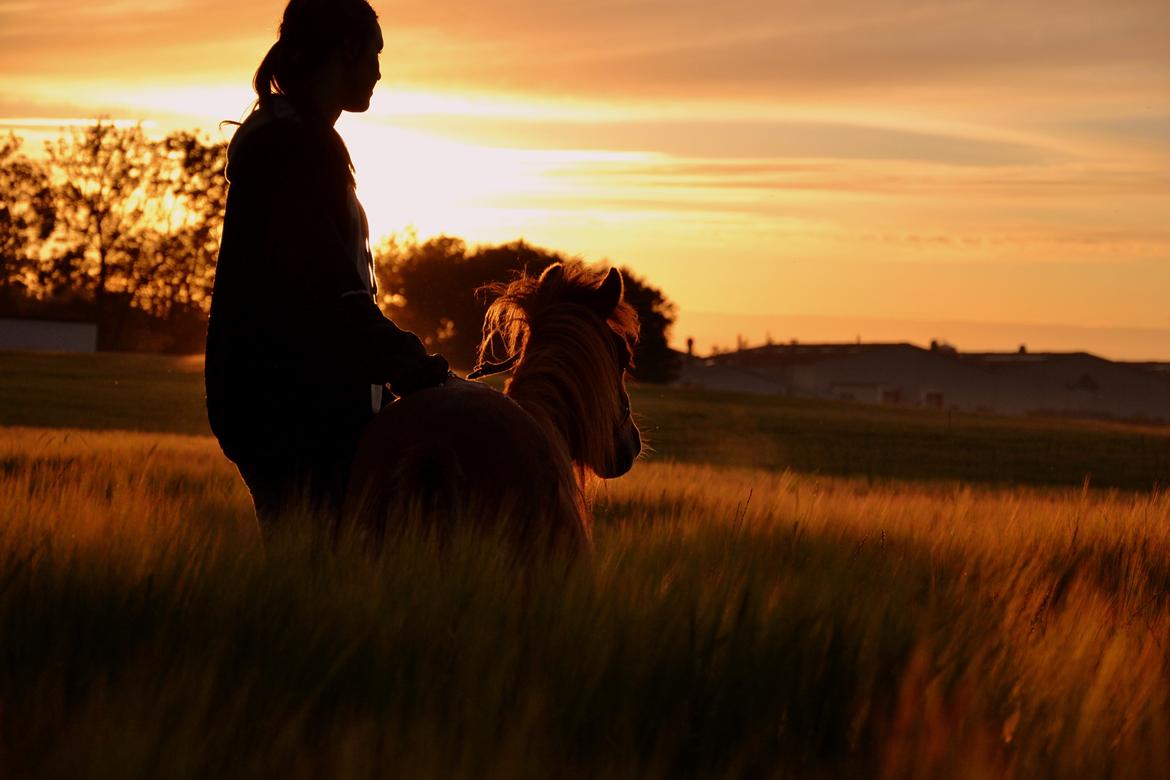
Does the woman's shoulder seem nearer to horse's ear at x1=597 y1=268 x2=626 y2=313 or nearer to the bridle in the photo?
the bridle

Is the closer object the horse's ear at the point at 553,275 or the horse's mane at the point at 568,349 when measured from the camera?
the horse's mane at the point at 568,349

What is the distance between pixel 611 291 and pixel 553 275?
0.22 m

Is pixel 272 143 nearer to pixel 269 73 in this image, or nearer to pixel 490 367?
pixel 269 73

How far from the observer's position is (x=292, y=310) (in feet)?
15.1

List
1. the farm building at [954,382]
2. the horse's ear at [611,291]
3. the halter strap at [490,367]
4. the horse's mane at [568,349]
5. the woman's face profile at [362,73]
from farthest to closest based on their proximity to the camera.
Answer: the farm building at [954,382]
the halter strap at [490,367]
the horse's ear at [611,291]
the horse's mane at [568,349]
the woman's face profile at [362,73]

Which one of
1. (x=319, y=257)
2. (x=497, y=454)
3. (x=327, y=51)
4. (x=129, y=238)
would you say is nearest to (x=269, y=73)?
(x=327, y=51)

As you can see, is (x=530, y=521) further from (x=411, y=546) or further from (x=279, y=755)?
(x=279, y=755)

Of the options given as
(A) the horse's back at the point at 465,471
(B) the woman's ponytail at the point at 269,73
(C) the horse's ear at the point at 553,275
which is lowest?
(A) the horse's back at the point at 465,471

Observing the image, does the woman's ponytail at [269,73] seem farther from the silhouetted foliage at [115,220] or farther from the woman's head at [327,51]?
the silhouetted foliage at [115,220]

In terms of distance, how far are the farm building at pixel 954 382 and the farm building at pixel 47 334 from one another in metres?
52.3

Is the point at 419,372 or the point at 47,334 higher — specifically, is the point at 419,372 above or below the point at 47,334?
above

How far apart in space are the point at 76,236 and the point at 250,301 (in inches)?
2984

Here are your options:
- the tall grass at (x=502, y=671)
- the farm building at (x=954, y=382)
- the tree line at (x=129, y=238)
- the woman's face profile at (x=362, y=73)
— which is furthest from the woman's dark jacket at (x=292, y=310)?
the farm building at (x=954, y=382)

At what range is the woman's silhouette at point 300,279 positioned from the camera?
4531 mm
